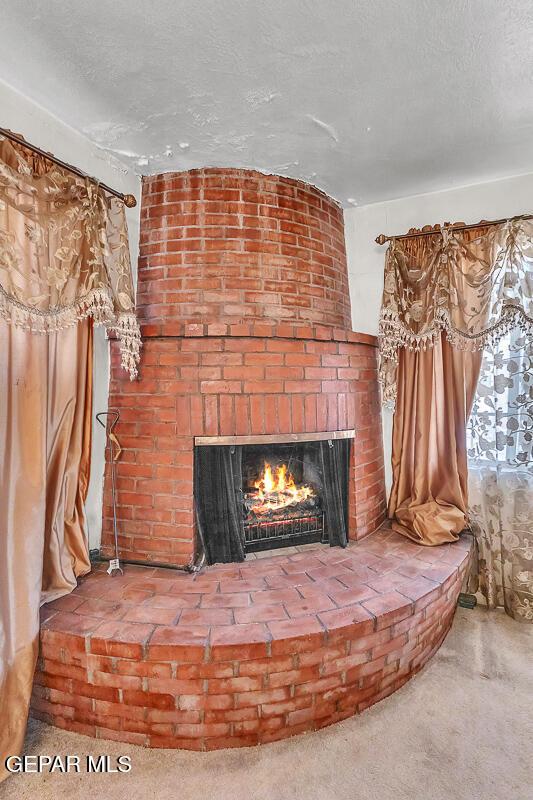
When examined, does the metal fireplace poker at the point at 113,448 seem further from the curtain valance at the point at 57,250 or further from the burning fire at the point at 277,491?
the burning fire at the point at 277,491

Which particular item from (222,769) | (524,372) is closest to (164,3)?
(524,372)

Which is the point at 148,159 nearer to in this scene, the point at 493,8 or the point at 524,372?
the point at 493,8

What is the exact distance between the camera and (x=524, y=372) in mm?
2111

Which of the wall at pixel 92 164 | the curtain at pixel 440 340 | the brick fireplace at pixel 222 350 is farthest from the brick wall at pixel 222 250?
the curtain at pixel 440 340

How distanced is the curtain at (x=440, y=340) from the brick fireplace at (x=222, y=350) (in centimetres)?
29

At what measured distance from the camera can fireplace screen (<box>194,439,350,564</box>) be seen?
6.49 ft

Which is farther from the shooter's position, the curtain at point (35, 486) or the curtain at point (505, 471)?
the curtain at point (505, 471)

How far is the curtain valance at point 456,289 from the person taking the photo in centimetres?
203

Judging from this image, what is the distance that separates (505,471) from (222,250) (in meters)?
1.89

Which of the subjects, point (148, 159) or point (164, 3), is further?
point (148, 159)

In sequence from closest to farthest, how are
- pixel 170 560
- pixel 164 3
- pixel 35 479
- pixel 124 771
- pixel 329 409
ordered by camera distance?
1. pixel 164 3
2. pixel 124 771
3. pixel 35 479
4. pixel 170 560
5. pixel 329 409

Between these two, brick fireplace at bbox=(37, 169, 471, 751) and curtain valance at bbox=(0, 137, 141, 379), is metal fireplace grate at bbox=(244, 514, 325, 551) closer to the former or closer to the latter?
brick fireplace at bbox=(37, 169, 471, 751)

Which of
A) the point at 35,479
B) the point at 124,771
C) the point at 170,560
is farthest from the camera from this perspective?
the point at 170,560

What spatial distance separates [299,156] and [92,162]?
975mm
